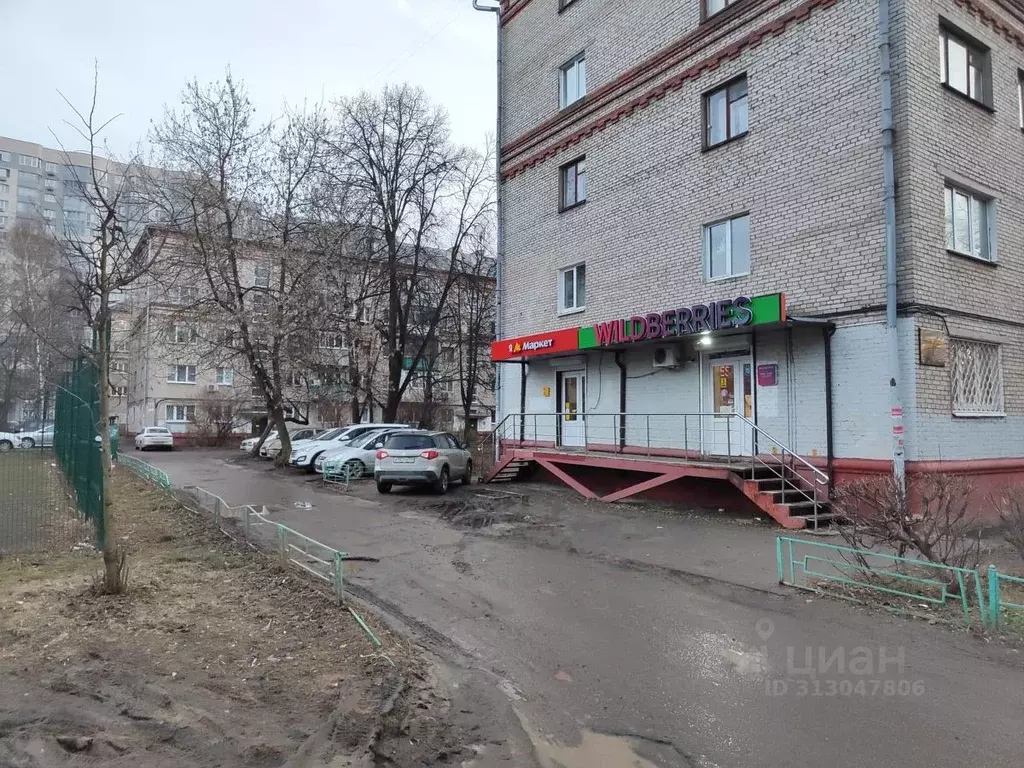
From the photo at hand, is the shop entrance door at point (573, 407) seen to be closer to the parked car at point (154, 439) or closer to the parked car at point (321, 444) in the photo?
the parked car at point (321, 444)

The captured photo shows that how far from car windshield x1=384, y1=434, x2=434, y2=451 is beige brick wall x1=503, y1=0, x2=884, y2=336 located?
15.2ft

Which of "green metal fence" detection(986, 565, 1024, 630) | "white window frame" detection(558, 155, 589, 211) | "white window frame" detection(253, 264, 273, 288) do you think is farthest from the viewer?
"white window frame" detection(253, 264, 273, 288)

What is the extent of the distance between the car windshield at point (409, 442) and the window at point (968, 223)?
37.8 feet

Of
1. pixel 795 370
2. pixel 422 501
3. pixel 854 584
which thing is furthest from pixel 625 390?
pixel 854 584

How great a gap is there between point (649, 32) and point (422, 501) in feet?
40.1

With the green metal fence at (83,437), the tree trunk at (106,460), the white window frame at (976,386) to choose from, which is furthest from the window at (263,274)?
the white window frame at (976,386)

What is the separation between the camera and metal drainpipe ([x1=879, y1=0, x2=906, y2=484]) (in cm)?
1062

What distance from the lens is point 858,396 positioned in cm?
1131

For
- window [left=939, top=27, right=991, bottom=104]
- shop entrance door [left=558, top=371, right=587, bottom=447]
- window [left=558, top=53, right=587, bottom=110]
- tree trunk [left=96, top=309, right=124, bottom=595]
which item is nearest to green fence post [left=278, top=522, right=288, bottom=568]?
tree trunk [left=96, top=309, right=124, bottom=595]

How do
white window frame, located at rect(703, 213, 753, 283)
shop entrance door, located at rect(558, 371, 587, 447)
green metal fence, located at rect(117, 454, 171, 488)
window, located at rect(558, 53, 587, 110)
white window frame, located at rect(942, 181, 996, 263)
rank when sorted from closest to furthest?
white window frame, located at rect(942, 181, 996, 263), white window frame, located at rect(703, 213, 753, 283), green metal fence, located at rect(117, 454, 171, 488), shop entrance door, located at rect(558, 371, 587, 447), window, located at rect(558, 53, 587, 110)

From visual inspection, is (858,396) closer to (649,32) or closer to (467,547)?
(467,547)

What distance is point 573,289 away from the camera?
17891 mm

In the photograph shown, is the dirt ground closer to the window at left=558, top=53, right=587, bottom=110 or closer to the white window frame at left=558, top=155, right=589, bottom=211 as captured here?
the white window frame at left=558, top=155, right=589, bottom=211

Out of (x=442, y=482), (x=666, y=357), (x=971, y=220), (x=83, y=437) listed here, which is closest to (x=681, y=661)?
(x=83, y=437)
